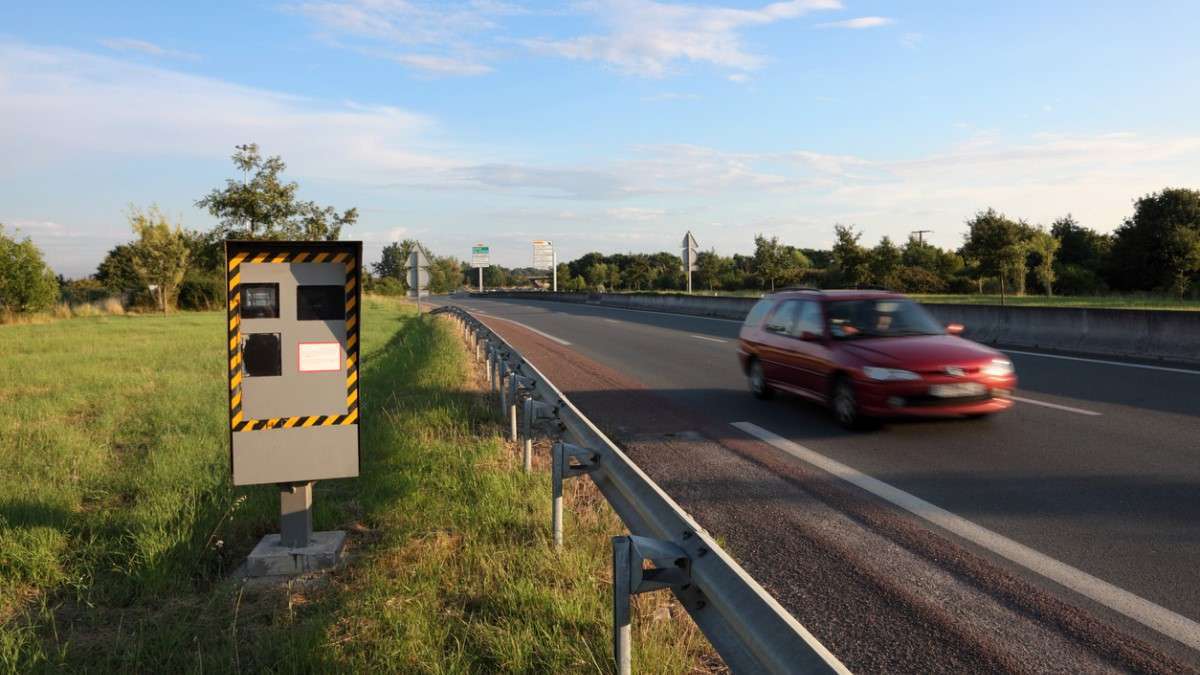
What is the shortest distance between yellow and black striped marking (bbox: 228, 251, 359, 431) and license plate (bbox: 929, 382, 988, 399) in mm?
5521

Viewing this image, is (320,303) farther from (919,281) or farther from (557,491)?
(919,281)

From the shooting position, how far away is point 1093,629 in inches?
143

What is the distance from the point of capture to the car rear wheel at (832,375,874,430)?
8180mm

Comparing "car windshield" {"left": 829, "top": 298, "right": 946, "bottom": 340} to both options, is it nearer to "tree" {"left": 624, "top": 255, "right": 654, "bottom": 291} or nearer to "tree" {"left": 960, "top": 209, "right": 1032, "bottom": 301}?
"tree" {"left": 960, "top": 209, "right": 1032, "bottom": 301}

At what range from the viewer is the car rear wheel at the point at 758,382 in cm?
1041

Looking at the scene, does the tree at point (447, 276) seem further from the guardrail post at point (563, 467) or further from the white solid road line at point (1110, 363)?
the guardrail post at point (563, 467)

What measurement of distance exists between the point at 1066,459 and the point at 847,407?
2.09m

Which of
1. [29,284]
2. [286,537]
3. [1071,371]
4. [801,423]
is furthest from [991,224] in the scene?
[29,284]

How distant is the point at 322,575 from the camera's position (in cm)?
461

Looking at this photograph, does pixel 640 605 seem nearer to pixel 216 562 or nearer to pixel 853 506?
pixel 853 506

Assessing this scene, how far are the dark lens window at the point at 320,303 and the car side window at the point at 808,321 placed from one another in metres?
5.83

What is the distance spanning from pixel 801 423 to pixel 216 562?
604 centimetres

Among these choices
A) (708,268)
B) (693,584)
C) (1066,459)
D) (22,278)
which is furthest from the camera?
(708,268)

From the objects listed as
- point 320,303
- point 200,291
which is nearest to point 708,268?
point 200,291
